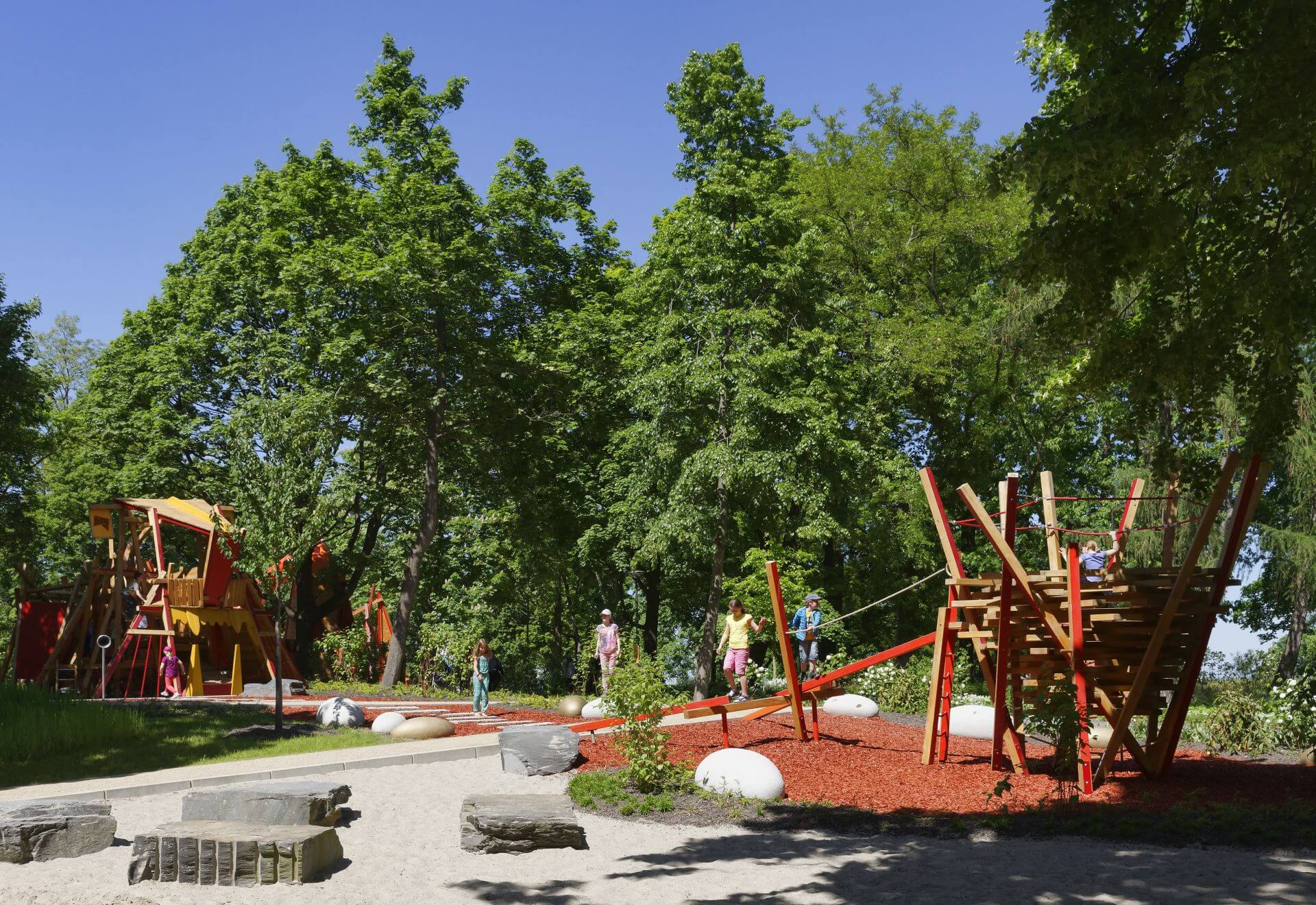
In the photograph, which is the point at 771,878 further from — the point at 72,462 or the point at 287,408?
the point at 72,462

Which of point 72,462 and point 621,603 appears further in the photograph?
point 72,462

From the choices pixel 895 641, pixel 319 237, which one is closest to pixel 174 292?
pixel 319 237

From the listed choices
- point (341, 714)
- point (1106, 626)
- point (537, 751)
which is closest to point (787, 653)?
point (537, 751)

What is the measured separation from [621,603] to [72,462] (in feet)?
66.4

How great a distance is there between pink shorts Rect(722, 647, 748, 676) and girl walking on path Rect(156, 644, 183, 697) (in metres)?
11.4

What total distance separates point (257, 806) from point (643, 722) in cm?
360

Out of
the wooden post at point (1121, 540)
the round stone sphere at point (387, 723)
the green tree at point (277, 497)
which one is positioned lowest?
the round stone sphere at point (387, 723)

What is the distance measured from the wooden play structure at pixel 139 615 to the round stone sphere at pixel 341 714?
19.3 feet

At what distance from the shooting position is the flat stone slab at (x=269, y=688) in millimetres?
23000

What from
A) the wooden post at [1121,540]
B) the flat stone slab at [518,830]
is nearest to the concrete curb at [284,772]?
the flat stone slab at [518,830]

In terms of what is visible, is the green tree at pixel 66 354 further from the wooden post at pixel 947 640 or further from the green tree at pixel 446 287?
the wooden post at pixel 947 640

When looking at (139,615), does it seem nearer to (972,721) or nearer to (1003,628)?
(972,721)

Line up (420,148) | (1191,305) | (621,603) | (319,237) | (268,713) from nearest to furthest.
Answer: (1191,305), (268,713), (420,148), (319,237), (621,603)

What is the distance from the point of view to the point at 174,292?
3112cm
